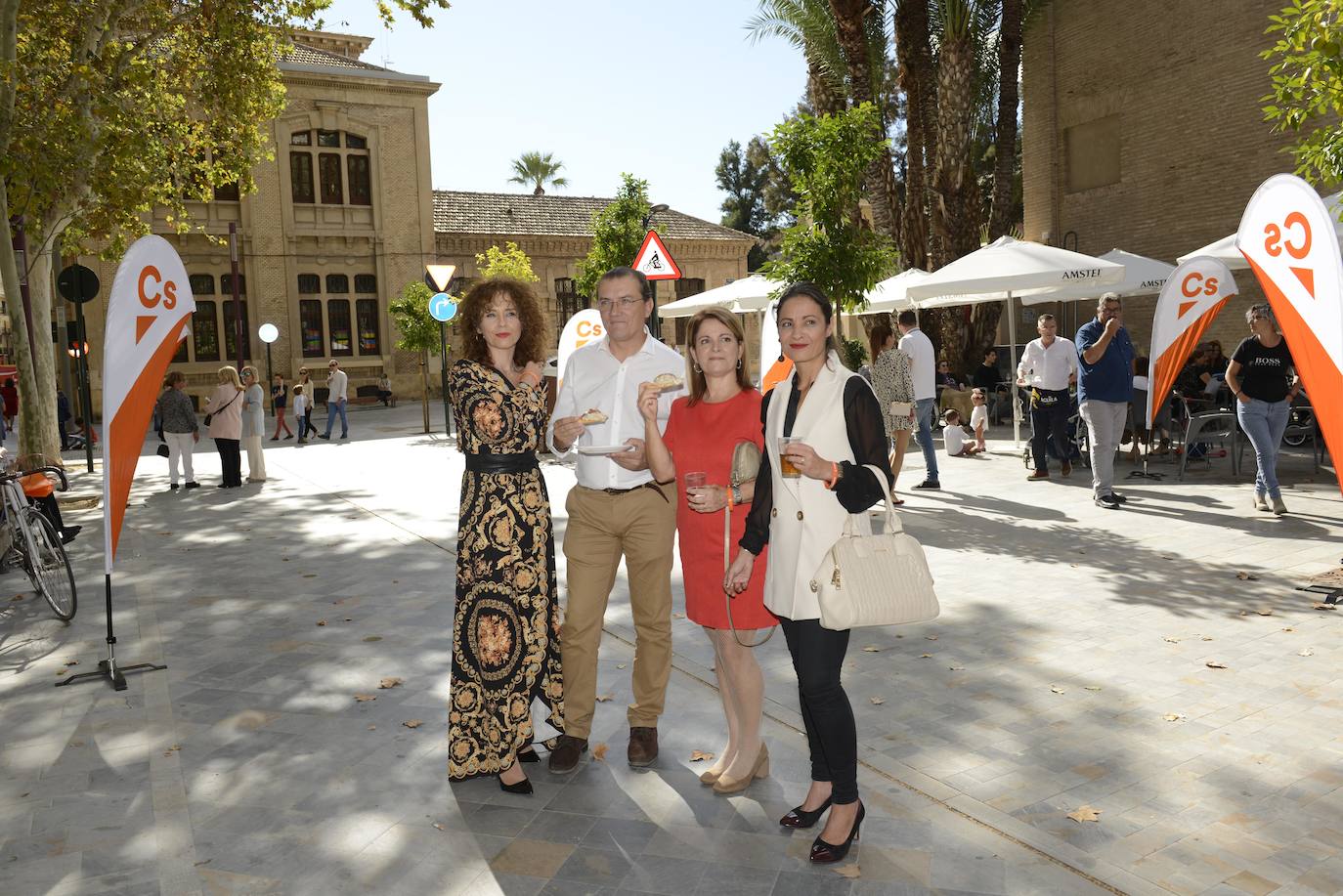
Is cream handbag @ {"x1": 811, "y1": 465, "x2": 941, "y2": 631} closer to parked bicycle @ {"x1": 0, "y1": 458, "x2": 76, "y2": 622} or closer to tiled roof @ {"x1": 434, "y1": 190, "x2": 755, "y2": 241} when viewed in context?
parked bicycle @ {"x1": 0, "y1": 458, "x2": 76, "y2": 622}

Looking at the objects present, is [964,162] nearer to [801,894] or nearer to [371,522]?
[371,522]

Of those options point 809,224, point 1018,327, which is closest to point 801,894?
point 809,224

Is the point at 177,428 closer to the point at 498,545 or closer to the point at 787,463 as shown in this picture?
the point at 498,545

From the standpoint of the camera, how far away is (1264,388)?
346 inches

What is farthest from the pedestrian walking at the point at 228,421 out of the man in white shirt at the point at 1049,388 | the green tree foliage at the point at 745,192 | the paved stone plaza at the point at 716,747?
the green tree foliage at the point at 745,192

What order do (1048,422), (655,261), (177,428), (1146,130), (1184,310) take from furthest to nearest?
(1146,130) < (177,428) < (1048,422) < (655,261) < (1184,310)

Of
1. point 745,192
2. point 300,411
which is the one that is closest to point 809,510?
point 300,411

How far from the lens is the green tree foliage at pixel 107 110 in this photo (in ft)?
41.8

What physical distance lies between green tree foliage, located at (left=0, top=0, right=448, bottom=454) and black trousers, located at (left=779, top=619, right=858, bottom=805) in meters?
12.0

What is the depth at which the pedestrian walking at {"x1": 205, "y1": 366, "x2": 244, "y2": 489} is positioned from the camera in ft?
45.5

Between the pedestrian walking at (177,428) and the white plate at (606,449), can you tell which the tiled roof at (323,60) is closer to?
the pedestrian walking at (177,428)

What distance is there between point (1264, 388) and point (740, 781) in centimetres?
704

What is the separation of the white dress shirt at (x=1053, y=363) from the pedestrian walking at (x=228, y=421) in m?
10.1

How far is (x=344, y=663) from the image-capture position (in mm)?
5809
